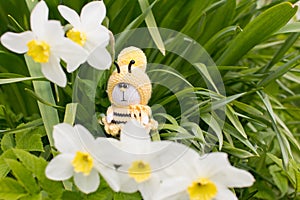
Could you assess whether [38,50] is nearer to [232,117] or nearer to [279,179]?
[232,117]

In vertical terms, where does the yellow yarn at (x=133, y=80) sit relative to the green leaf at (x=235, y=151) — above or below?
above

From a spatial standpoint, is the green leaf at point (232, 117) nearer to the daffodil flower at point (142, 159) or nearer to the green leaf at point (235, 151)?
the green leaf at point (235, 151)

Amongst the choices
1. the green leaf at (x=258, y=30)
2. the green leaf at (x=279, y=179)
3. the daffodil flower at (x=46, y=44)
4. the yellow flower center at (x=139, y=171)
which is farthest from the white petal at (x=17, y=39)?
the green leaf at (x=279, y=179)

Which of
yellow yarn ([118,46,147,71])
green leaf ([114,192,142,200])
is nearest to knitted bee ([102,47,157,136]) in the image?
yellow yarn ([118,46,147,71])

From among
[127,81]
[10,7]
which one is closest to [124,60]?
[127,81]

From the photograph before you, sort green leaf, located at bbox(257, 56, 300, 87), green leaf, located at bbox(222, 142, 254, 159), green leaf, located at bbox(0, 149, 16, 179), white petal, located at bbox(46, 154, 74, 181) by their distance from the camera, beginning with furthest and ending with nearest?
green leaf, located at bbox(257, 56, 300, 87) → green leaf, located at bbox(222, 142, 254, 159) → green leaf, located at bbox(0, 149, 16, 179) → white petal, located at bbox(46, 154, 74, 181)

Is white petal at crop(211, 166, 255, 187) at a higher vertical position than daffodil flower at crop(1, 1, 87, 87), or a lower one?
lower

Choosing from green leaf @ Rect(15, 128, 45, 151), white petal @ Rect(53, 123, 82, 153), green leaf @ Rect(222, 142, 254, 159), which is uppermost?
white petal @ Rect(53, 123, 82, 153)

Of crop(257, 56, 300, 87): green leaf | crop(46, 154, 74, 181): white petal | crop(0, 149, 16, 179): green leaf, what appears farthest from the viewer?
crop(257, 56, 300, 87): green leaf

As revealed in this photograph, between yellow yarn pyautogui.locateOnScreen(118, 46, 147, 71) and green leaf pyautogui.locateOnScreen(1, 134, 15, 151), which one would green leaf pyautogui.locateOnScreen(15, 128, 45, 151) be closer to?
green leaf pyautogui.locateOnScreen(1, 134, 15, 151)
